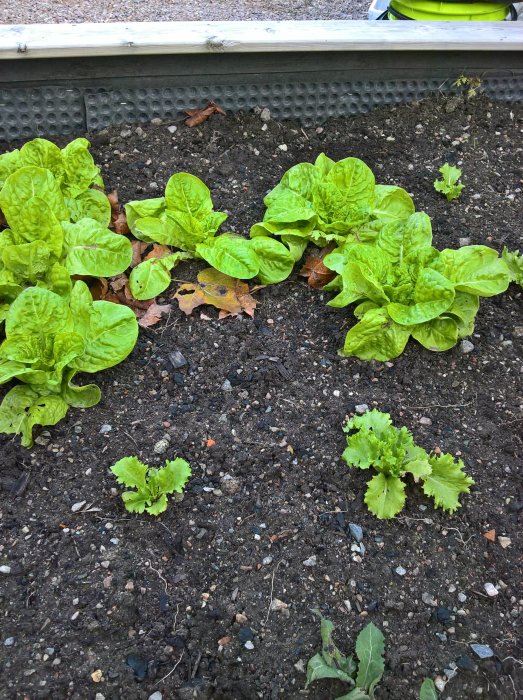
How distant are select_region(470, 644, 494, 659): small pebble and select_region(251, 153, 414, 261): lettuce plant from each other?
152cm

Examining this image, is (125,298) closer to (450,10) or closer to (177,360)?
(177,360)

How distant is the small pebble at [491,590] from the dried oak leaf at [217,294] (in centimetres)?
123

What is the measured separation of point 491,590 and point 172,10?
15.8 ft

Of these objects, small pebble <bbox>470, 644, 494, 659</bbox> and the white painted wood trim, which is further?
the white painted wood trim

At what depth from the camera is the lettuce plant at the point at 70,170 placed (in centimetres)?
263

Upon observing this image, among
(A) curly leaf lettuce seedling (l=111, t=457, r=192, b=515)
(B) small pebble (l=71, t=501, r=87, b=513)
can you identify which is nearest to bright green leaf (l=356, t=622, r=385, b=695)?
(A) curly leaf lettuce seedling (l=111, t=457, r=192, b=515)

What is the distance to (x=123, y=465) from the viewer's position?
194 cm

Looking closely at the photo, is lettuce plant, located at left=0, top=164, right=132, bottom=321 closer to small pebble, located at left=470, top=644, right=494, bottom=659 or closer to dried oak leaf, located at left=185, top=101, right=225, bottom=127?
dried oak leaf, located at left=185, top=101, right=225, bottom=127

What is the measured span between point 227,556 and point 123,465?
1.34ft

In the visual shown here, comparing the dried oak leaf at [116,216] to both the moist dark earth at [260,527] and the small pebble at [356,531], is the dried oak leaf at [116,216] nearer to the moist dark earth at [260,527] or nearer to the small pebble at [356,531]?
the moist dark earth at [260,527]

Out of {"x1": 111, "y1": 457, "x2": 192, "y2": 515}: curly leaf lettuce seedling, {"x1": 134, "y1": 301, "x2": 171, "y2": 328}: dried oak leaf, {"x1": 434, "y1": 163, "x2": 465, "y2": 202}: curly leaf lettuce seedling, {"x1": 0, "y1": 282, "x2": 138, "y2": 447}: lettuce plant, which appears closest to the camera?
{"x1": 111, "y1": 457, "x2": 192, "y2": 515}: curly leaf lettuce seedling

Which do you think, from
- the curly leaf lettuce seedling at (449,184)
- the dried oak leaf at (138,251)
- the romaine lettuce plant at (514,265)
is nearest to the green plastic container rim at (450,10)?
the curly leaf lettuce seedling at (449,184)

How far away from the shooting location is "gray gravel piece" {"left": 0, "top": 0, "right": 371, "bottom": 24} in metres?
4.88

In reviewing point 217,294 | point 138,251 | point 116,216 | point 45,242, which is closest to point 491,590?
point 217,294
